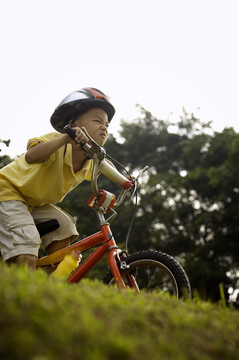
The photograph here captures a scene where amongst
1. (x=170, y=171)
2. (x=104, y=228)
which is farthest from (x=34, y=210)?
(x=170, y=171)

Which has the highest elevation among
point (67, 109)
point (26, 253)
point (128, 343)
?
point (67, 109)

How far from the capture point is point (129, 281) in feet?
11.2

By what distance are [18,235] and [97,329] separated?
208 centimetres

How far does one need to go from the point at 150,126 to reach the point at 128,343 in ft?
71.1

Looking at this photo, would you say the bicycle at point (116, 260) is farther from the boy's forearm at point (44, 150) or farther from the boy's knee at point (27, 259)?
the boy's knee at point (27, 259)

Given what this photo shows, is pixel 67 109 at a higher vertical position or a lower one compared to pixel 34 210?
higher

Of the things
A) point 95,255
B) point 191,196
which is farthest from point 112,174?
point 191,196

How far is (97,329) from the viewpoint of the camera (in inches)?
56.6

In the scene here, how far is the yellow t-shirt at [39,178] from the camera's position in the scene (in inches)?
140

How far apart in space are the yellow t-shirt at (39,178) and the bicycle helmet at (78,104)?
0.26 meters

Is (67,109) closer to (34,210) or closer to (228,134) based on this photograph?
(34,210)

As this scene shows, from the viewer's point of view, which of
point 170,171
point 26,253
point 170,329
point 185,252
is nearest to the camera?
point 170,329

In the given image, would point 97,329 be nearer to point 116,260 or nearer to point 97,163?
point 116,260

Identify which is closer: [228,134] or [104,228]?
[104,228]
